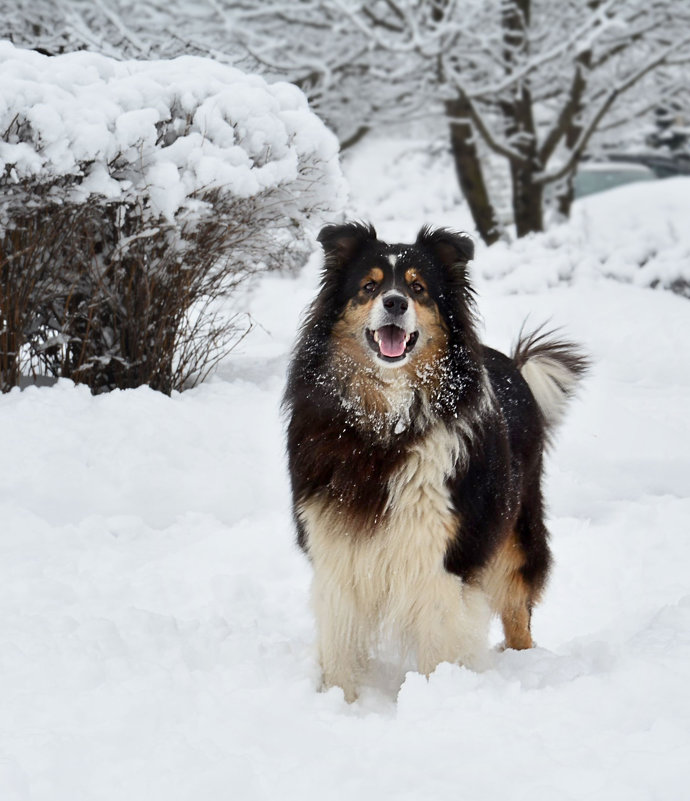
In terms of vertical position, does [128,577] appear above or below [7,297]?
below

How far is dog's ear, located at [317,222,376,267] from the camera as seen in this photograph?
3730 mm

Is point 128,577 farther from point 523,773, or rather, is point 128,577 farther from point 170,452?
point 523,773

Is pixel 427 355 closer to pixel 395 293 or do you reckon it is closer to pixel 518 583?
pixel 395 293

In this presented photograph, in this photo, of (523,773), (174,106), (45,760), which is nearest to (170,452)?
(174,106)

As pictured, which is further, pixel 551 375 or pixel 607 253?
pixel 607 253

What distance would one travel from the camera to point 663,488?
20.7ft

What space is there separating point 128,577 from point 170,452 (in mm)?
1383

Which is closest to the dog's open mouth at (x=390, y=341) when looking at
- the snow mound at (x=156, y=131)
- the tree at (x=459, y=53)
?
the snow mound at (x=156, y=131)

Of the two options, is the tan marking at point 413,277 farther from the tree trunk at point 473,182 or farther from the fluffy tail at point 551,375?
the tree trunk at point 473,182

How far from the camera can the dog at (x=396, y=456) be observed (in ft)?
11.2

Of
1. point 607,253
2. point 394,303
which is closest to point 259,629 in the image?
point 394,303

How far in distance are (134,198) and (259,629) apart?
2.96m

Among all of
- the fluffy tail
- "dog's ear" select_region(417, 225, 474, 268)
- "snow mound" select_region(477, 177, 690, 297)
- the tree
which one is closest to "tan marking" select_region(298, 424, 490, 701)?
"dog's ear" select_region(417, 225, 474, 268)

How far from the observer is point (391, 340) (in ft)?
11.6
